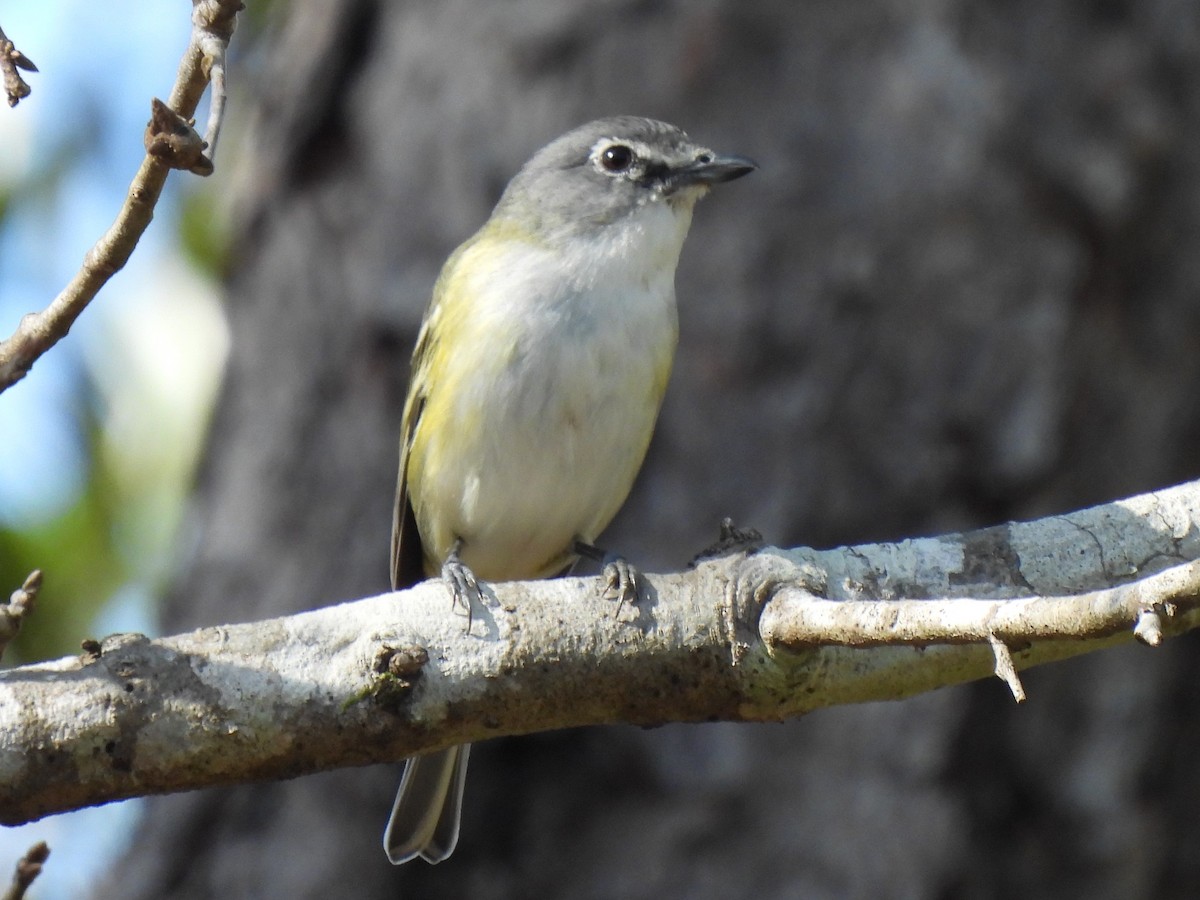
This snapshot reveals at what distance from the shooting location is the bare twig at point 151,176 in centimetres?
236

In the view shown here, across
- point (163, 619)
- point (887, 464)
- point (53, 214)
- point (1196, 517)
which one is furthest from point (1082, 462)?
point (53, 214)

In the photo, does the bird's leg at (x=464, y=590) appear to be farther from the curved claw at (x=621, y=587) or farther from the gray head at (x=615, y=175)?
the gray head at (x=615, y=175)

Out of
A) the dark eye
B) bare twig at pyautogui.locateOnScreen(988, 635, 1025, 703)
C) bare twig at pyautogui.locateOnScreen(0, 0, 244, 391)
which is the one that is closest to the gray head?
the dark eye

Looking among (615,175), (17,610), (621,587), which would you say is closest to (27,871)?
(17,610)

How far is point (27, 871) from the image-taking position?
2881 mm

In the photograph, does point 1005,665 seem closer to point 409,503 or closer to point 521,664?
point 521,664

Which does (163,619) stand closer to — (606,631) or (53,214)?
(53,214)

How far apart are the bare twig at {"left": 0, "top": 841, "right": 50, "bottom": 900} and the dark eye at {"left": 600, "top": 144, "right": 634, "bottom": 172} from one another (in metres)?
3.17

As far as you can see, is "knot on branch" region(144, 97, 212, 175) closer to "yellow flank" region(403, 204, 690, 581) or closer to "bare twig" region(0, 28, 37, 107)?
"bare twig" region(0, 28, 37, 107)

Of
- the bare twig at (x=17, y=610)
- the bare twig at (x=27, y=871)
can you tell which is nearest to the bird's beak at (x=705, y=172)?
the bare twig at (x=17, y=610)

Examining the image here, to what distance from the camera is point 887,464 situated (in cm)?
590

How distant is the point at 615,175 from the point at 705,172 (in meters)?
0.33

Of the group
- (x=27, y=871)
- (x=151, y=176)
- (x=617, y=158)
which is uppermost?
(x=617, y=158)

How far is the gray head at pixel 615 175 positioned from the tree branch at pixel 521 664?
2100 millimetres
